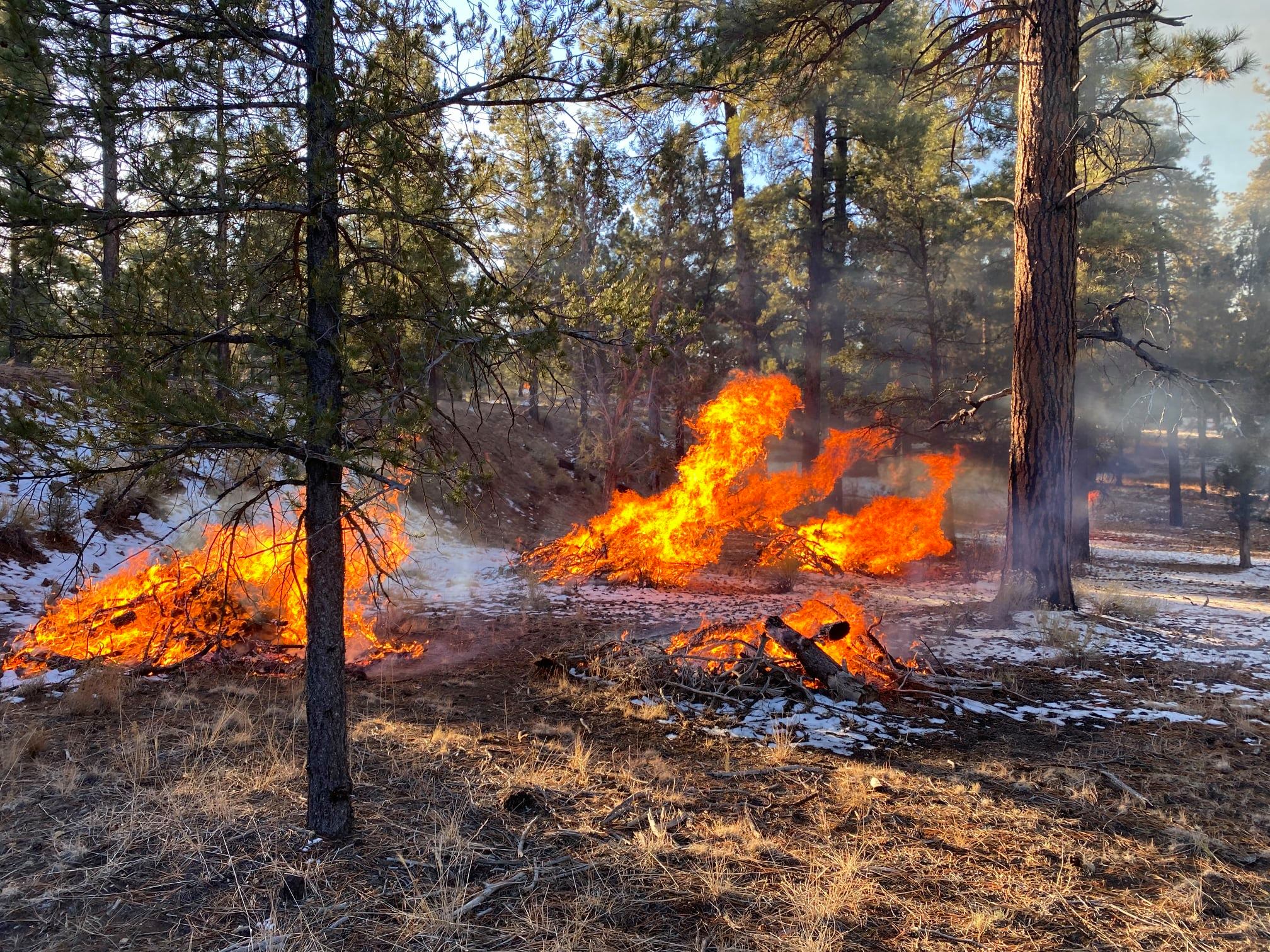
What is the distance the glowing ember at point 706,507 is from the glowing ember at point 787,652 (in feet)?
16.2

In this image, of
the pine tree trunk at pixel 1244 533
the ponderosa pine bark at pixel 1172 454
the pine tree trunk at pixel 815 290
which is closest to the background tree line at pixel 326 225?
the pine tree trunk at pixel 815 290

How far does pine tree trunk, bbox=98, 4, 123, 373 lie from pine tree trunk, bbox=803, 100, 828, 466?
15.8 m

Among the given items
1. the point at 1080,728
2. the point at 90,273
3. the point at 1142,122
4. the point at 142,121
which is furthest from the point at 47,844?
the point at 1142,122

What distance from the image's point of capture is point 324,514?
3.51 meters

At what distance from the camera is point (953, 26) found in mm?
9477

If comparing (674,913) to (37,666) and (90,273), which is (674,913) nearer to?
(90,273)

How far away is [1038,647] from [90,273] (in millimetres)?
8935

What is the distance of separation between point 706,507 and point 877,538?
3749mm

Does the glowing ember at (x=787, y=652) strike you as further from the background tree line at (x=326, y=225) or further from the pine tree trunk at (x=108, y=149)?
the pine tree trunk at (x=108, y=149)

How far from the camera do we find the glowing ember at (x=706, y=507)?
40.4 feet

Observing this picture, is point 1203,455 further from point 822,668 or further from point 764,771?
point 764,771

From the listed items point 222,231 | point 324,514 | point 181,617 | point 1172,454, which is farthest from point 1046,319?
point 1172,454

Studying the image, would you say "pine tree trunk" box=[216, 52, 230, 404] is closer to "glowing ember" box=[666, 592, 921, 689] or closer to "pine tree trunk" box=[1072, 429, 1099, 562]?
"glowing ember" box=[666, 592, 921, 689]

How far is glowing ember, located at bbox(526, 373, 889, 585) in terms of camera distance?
12.3 m
